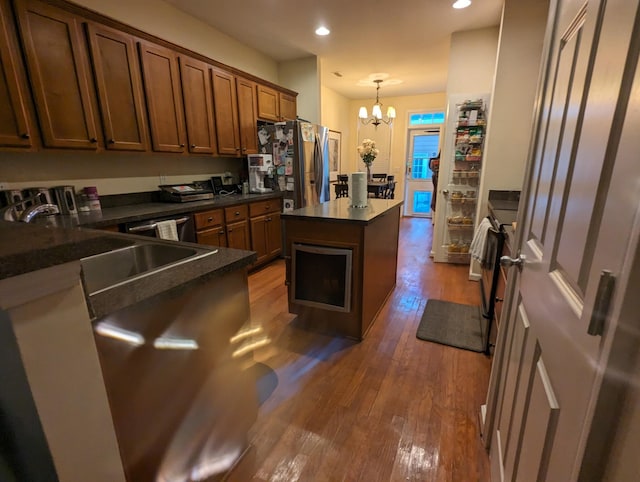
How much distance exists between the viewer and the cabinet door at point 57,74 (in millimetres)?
1958

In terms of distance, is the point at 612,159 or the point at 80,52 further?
the point at 80,52

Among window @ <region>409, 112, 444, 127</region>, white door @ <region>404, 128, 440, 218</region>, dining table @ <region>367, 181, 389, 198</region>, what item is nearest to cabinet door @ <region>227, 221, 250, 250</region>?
dining table @ <region>367, 181, 389, 198</region>

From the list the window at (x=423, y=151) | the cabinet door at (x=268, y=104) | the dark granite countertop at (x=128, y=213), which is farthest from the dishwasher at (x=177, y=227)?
the window at (x=423, y=151)

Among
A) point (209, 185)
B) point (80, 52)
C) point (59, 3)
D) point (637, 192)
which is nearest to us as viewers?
point (637, 192)

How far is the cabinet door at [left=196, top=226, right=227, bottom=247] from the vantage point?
2.90 meters

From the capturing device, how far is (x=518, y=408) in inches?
36.2

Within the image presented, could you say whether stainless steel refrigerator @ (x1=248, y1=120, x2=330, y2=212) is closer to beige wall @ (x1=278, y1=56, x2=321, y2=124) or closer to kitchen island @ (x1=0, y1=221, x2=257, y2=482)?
beige wall @ (x1=278, y1=56, x2=321, y2=124)

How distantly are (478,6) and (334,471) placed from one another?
396cm

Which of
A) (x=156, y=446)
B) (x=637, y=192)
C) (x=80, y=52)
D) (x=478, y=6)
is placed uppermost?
(x=478, y=6)

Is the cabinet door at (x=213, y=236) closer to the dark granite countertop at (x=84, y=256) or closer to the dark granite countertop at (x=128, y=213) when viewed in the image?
the dark granite countertop at (x=128, y=213)

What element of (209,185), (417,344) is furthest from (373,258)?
(209,185)

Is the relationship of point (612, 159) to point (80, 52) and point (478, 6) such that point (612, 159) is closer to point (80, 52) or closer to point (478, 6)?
point (80, 52)

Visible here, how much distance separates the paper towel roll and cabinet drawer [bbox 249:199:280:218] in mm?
1455

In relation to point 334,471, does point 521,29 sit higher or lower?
higher
